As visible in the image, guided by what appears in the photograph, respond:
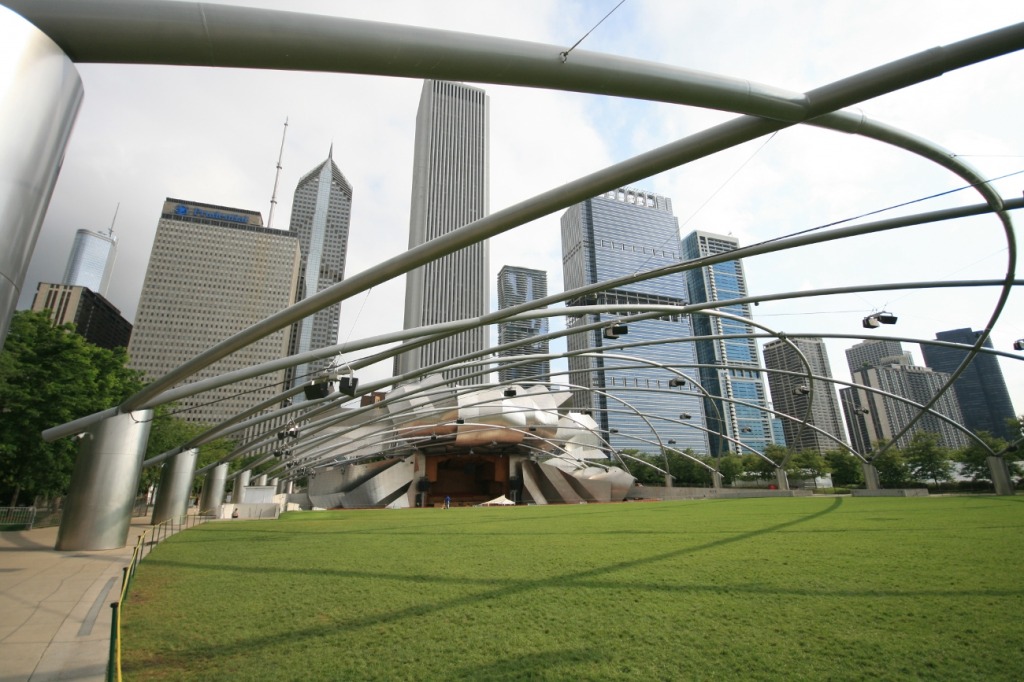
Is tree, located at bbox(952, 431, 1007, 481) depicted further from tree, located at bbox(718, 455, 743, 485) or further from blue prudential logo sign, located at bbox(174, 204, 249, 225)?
blue prudential logo sign, located at bbox(174, 204, 249, 225)

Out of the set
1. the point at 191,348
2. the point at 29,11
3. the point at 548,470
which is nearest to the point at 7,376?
the point at 29,11

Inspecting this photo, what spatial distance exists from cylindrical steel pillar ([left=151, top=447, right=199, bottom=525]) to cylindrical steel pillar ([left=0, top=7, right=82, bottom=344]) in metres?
28.6

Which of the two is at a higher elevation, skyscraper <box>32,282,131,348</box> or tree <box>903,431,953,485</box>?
skyscraper <box>32,282,131,348</box>

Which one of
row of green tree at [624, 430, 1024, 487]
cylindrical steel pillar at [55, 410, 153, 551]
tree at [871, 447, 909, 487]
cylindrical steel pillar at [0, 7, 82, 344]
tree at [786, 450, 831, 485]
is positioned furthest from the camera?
tree at [786, 450, 831, 485]

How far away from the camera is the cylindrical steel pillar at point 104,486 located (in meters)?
15.9

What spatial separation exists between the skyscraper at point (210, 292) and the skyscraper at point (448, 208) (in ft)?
163

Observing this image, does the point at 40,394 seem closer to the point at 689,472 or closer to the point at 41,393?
the point at 41,393

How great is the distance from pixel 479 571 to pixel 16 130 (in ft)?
29.1

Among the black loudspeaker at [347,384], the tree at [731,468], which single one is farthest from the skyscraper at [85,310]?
the black loudspeaker at [347,384]

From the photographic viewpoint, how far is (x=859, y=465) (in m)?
68.4

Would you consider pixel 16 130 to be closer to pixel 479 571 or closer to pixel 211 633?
pixel 211 633

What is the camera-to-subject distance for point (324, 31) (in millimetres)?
4582

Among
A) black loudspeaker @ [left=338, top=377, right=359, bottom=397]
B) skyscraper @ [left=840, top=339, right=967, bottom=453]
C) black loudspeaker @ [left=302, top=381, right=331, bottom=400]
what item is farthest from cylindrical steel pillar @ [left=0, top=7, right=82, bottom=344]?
skyscraper @ [left=840, top=339, right=967, bottom=453]

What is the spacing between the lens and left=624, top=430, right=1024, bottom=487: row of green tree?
54037 mm
